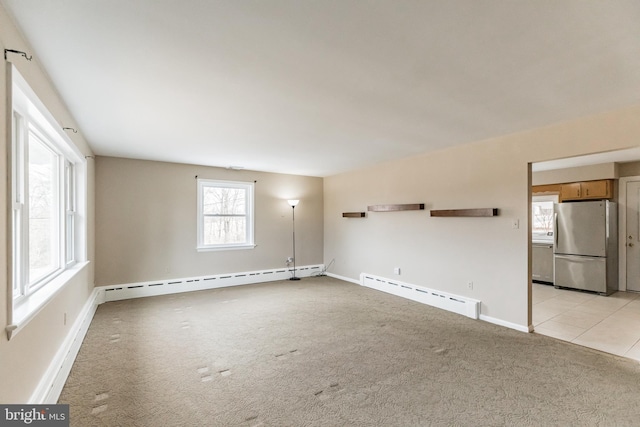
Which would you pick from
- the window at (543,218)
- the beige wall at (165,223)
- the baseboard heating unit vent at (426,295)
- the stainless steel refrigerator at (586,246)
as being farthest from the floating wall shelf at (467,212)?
the window at (543,218)

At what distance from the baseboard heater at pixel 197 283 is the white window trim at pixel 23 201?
1.35m

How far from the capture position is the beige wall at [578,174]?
18.1ft

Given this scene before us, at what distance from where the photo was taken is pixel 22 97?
1839 millimetres

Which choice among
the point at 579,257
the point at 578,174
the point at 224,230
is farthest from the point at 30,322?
the point at 578,174

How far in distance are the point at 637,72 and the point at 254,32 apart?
2.71 meters

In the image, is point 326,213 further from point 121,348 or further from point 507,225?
point 121,348

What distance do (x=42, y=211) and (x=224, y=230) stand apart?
3.51m

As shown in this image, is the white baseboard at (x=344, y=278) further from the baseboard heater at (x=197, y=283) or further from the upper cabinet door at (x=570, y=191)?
the upper cabinet door at (x=570, y=191)

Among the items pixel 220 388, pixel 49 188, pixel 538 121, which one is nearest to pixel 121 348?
pixel 220 388

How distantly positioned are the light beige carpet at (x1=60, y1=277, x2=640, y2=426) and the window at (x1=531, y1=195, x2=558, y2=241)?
4.23 meters

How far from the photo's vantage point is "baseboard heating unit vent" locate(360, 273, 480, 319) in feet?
13.7

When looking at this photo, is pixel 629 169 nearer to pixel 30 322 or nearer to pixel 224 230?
pixel 224 230

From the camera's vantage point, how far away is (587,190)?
5730mm

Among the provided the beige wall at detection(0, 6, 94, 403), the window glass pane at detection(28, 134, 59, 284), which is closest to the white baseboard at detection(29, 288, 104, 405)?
the beige wall at detection(0, 6, 94, 403)
